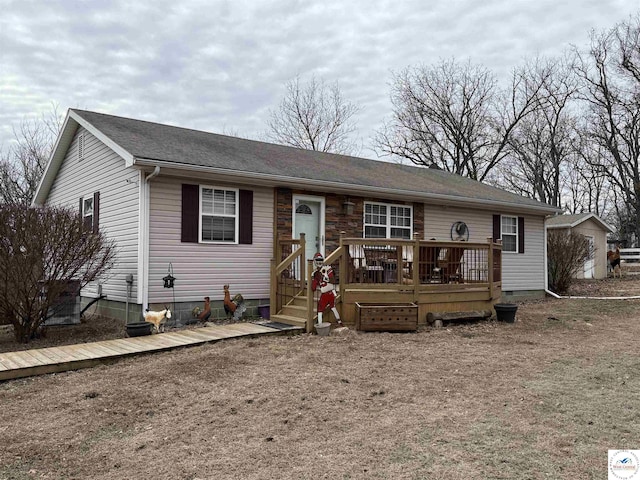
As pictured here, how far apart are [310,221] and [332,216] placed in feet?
1.70

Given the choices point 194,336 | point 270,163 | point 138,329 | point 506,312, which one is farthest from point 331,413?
point 270,163

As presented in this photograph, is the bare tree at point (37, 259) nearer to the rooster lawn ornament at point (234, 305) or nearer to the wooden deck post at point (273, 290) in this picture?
the rooster lawn ornament at point (234, 305)

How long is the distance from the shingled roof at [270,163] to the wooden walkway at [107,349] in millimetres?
2758

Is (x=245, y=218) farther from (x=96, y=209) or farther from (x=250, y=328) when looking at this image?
(x=96, y=209)

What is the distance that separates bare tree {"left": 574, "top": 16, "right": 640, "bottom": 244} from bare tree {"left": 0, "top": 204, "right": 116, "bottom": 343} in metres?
27.4

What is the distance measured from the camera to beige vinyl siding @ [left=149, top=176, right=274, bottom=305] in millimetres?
8117

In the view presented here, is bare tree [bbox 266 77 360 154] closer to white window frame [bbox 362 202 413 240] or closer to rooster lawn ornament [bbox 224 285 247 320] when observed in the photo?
white window frame [bbox 362 202 413 240]

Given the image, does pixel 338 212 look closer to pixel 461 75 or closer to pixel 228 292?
pixel 228 292

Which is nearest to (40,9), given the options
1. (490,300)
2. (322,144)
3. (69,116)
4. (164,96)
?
(69,116)

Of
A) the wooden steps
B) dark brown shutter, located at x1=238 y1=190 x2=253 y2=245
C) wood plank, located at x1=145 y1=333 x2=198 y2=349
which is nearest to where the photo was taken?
wood plank, located at x1=145 y1=333 x2=198 y2=349

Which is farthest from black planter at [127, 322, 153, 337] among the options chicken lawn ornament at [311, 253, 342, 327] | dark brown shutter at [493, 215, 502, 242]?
dark brown shutter at [493, 215, 502, 242]

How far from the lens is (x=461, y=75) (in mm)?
27875

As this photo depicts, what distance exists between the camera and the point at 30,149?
22.8 m

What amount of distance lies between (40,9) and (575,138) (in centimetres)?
2884
